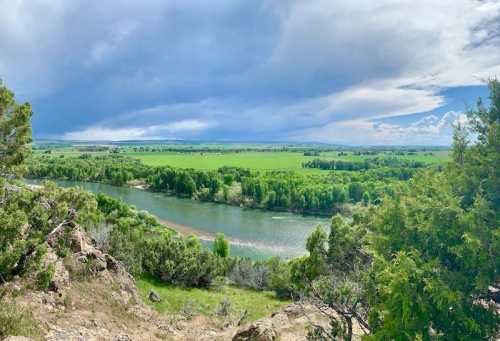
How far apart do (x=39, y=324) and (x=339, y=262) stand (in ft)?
37.2

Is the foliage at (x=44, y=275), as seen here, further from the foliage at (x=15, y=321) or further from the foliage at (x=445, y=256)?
the foliage at (x=445, y=256)

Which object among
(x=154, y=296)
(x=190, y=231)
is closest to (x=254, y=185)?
(x=190, y=231)

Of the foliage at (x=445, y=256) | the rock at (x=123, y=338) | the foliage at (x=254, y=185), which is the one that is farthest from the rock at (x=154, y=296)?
the foliage at (x=254, y=185)

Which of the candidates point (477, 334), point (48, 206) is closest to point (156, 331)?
point (48, 206)

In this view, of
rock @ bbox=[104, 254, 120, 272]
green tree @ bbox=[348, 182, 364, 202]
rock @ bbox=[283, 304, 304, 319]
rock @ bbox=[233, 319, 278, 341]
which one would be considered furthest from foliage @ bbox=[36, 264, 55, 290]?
green tree @ bbox=[348, 182, 364, 202]

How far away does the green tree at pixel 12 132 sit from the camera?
13055mm

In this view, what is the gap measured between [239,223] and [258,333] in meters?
54.5

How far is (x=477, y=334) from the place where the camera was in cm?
1026

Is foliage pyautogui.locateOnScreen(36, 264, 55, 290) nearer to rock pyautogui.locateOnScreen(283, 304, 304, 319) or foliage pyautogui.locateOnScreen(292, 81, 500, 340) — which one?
foliage pyautogui.locateOnScreen(292, 81, 500, 340)

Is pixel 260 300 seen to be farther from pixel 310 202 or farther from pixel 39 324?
pixel 310 202

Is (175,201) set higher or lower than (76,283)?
lower

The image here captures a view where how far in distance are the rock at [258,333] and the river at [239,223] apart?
34448 millimetres

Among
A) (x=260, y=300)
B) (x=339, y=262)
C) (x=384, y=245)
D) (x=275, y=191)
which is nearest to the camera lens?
(x=384, y=245)

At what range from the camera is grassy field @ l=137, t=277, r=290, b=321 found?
81.5ft
